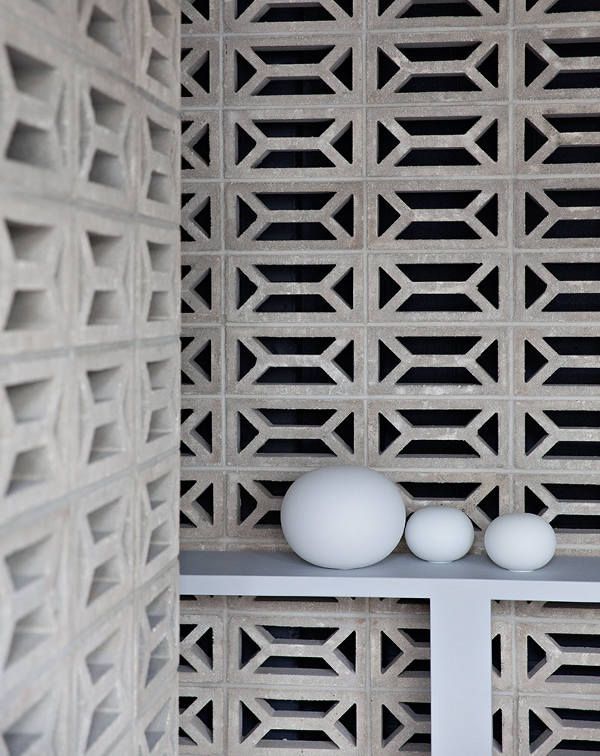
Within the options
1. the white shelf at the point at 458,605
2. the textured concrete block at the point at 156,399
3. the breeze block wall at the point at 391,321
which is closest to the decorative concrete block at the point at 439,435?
the breeze block wall at the point at 391,321

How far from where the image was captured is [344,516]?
2822mm

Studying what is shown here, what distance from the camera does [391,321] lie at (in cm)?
313

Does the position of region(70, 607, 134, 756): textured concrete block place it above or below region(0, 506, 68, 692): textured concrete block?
below

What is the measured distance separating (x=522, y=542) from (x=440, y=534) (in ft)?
0.74

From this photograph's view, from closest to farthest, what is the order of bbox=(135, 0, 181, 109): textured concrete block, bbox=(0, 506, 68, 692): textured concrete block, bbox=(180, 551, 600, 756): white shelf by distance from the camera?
bbox=(0, 506, 68, 692): textured concrete block, bbox=(135, 0, 181, 109): textured concrete block, bbox=(180, 551, 600, 756): white shelf

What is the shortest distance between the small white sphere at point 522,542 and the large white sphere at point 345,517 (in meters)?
0.27

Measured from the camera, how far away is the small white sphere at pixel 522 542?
2850mm

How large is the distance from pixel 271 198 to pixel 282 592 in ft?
4.06

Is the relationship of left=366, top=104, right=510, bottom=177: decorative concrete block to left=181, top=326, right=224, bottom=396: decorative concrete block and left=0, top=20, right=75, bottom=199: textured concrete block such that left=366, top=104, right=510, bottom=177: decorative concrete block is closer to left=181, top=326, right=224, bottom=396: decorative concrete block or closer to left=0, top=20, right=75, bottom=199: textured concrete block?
left=181, top=326, right=224, bottom=396: decorative concrete block

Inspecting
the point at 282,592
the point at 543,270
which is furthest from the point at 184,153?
the point at 282,592

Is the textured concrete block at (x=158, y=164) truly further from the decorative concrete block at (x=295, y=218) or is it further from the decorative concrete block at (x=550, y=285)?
the decorative concrete block at (x=550, y=285)

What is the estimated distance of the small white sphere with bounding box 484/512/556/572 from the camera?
2850mm

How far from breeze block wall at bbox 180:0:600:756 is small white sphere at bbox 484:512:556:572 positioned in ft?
0.70

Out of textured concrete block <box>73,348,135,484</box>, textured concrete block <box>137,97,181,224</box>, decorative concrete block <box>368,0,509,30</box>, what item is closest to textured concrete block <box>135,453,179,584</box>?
textured concrete block <box>73,348,135,484</box>
